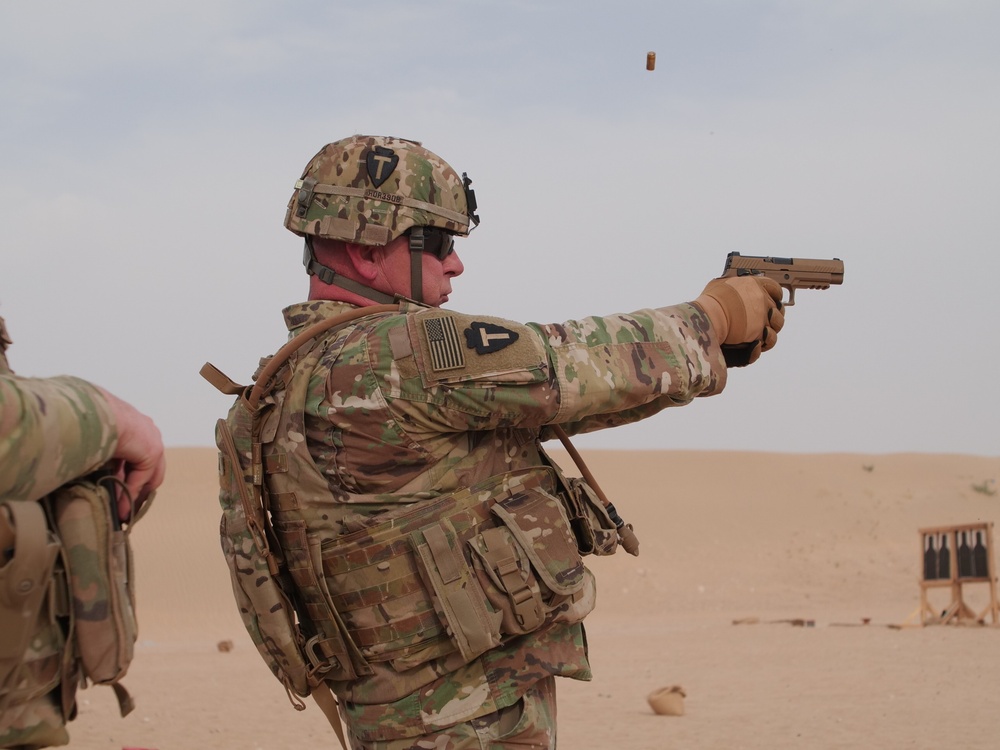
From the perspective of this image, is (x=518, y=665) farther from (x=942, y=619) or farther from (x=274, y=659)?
(x=942, y=619)

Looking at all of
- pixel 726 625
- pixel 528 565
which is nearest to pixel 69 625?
pixel 528 565

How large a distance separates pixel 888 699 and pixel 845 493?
89.6 feet

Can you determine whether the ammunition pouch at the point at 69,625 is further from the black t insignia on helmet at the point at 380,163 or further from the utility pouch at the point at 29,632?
the black t insignia on helmet at the point at 380,163

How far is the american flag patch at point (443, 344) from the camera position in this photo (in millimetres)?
3068

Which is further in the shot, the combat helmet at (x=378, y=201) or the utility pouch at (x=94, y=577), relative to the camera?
the combat helmet at (x=378, y=201)

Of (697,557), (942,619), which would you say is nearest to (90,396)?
(942,619)

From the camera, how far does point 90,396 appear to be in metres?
2.22

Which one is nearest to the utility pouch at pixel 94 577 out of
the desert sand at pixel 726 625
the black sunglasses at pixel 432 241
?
the black sunglasses at pixel 432 241

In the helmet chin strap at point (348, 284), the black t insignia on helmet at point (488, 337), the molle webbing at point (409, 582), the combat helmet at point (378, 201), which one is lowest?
the molle webbing at point (409, 582)

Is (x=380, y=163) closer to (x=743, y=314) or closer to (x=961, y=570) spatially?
(x=743, y=314)

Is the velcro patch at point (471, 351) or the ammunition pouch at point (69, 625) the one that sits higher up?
the velcro patch at point (471, 351)

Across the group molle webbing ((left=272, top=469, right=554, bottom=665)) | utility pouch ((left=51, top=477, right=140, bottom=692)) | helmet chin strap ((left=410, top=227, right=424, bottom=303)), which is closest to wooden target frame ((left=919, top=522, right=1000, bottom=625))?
helmet chin strap ((left=410, top=227, right=424, bottom=303))

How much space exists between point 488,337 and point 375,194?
73 centimetres

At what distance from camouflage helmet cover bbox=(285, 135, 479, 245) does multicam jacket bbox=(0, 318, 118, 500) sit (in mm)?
1392
